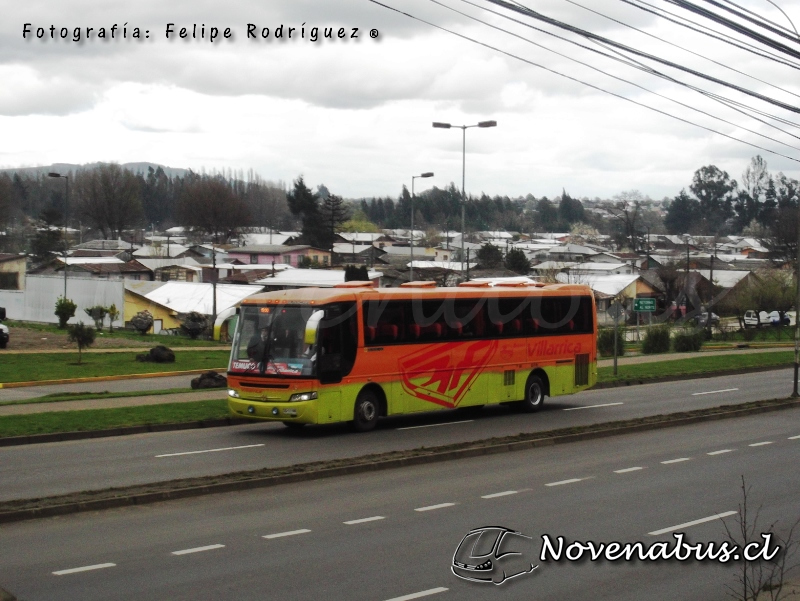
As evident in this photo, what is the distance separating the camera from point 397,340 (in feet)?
68.2

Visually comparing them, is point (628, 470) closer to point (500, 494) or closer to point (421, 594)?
point (500, 494)

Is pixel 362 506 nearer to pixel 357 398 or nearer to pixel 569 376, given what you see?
pixel 357 398

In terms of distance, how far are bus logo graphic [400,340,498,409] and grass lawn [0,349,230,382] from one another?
576 inches

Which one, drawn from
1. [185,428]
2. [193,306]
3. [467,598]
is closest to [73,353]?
[185,428]

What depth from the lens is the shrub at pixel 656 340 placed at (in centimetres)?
5197

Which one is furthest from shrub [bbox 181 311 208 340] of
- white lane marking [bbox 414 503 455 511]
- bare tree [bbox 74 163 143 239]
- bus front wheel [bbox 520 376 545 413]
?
bare tree [bbox 74 163 143 239]

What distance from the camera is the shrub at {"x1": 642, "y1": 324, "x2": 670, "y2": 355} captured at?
5197cm

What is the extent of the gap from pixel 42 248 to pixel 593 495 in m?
103

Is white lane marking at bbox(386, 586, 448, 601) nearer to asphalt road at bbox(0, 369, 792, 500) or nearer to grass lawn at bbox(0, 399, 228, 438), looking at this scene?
asphalt road at bbox(0, 369, 792, 500)

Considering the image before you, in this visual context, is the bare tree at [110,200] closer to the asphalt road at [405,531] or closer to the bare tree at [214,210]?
the bare tree at [214,210]

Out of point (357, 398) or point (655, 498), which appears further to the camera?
point (357, 398)

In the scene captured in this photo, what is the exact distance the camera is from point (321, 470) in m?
14.7

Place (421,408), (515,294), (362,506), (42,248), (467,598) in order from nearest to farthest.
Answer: (467,598)
(362,506)
(421,408)
(515,294)
(42,248)

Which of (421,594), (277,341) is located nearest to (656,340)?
(277,341)
